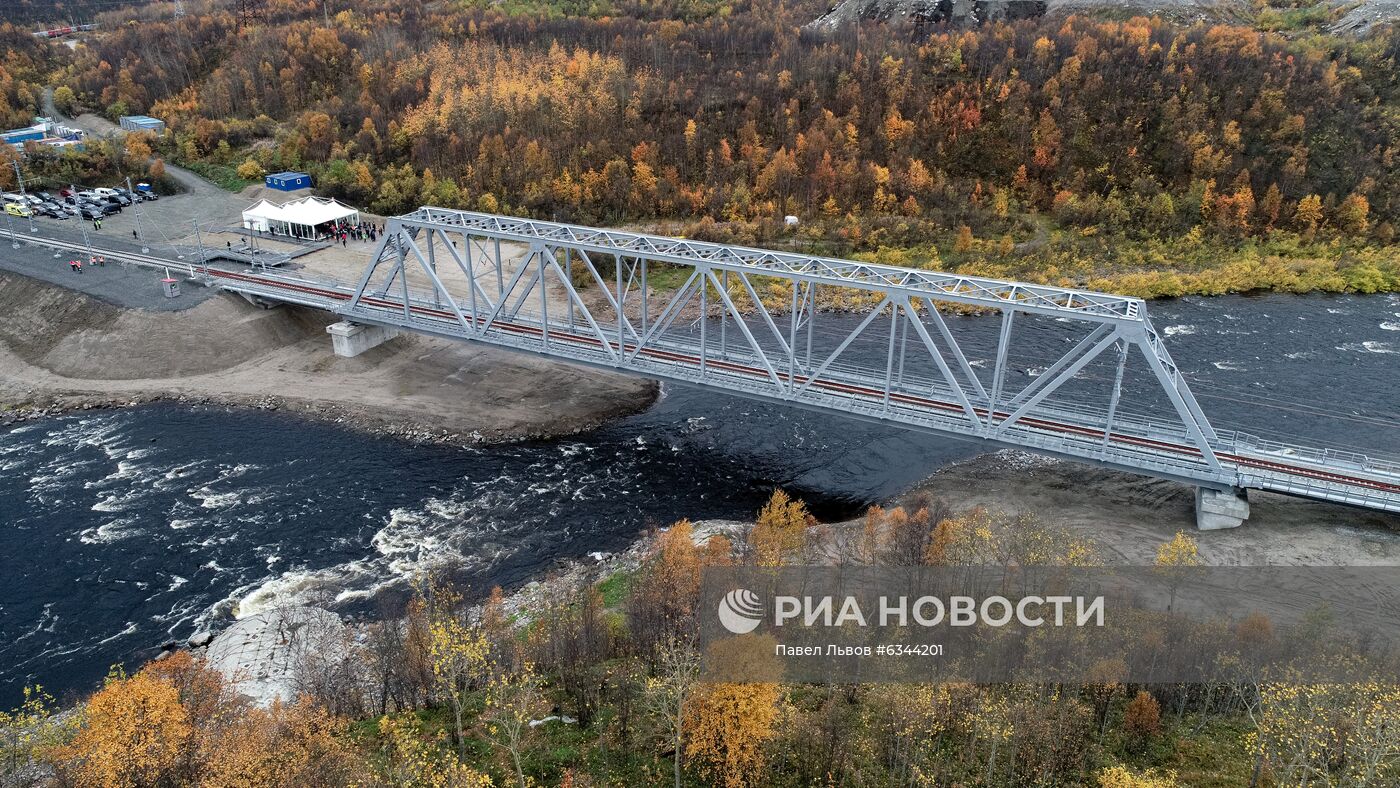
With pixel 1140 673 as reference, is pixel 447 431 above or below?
below

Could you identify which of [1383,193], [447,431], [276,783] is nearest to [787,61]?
[1383,193]

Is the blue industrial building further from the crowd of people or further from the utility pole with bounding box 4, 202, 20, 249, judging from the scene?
the crowd of people

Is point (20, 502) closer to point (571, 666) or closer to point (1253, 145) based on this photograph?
point (571, 666)

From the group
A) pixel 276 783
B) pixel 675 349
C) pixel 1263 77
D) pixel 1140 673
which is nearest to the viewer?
pixel 276 783

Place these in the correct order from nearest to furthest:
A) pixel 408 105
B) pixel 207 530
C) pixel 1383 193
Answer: pixel 207 530 → pixel 1383 193 → pixel 408 105

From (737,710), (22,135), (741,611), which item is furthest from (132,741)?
(22,135)

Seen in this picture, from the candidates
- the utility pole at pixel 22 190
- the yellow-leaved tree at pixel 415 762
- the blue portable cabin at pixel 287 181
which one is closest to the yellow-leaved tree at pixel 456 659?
the yellow-leaved tree at pixel 415 762

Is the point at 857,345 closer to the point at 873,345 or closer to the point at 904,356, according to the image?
the point at 873,345
